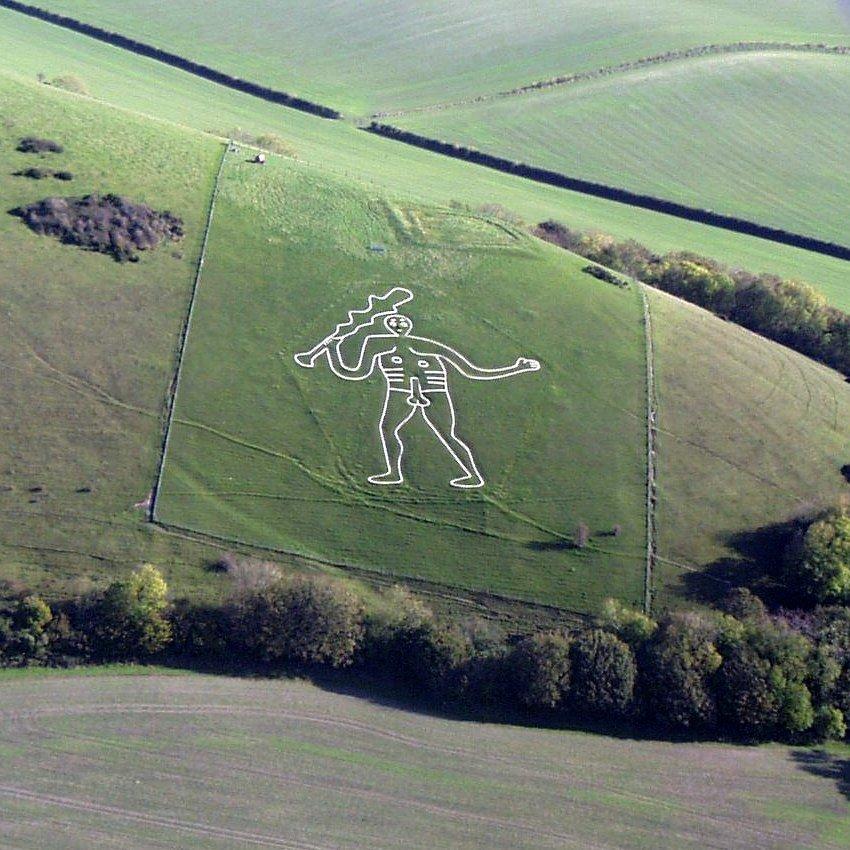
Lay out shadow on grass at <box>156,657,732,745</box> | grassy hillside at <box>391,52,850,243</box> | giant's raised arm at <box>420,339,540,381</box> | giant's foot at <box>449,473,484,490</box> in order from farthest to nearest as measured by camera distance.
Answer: grassy hillside at <box>391,52,850,243</box>, giant's raised arm at <box>420,339,540,381</box>, giant's foot at <box>449,473,484,490</box>, shadow on grass at <box>156,657,732,745</box>

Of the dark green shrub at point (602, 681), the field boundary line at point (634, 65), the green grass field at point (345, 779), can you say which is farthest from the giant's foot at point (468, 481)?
the field boundary line at point (634, 65)

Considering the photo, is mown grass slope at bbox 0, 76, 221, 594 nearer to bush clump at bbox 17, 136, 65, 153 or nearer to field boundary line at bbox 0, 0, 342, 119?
bush clump at bbox 17, 136, 65, 153

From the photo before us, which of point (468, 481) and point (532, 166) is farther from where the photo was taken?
point (532, 166)

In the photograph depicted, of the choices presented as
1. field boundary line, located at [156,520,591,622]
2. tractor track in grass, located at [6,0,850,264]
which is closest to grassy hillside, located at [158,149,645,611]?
field boundary line, located at [156,520,591,622]

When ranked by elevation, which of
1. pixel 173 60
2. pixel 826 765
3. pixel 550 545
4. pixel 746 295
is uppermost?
pixel 173 60

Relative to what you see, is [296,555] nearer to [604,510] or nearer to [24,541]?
[24,541]

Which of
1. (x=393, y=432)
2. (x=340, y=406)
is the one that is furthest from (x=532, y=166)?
(x=393, y=432)

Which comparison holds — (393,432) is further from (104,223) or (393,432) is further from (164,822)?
(104,223)

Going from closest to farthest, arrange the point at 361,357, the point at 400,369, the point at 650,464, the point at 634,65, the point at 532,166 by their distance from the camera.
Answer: the point at 650,464
the point at 400,369
the point at 361,357
the point at 532,166
the point at 634,65
